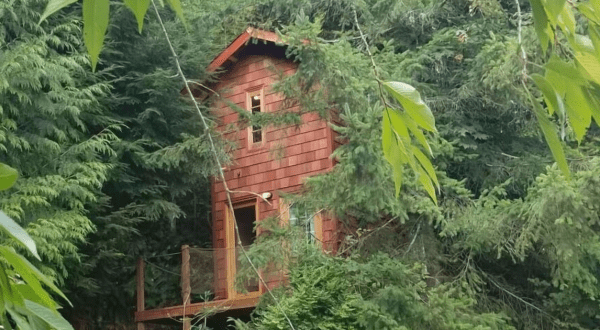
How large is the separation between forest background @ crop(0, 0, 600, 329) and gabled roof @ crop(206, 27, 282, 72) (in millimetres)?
256

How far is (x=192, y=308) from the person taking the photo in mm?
12492

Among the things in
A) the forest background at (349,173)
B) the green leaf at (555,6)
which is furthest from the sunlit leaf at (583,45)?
the forest background at (349,173)

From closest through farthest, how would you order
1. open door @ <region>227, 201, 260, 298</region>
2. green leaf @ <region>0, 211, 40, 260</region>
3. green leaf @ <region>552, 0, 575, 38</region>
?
1. green leaf @ <region>0, 211, 40, 260</region>
2. green leaf @ <region>552, 0, 575, 38</region>
3. open door @ <region>227, 201, 260, 298</region>

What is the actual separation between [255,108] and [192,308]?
3108 mm

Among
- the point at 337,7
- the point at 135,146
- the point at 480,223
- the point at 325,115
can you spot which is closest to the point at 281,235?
the point at 325,115

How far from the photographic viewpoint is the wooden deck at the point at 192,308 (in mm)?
12121

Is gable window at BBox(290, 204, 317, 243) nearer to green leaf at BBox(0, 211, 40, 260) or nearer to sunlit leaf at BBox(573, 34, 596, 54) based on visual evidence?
sunlit leaf at BBox(573, 34, 596, 54)

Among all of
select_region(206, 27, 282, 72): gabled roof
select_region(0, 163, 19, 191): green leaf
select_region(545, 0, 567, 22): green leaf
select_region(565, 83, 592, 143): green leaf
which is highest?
select_region(206, 27, 282, 72): gabled roof

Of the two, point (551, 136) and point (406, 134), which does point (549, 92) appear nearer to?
point (551, 136)

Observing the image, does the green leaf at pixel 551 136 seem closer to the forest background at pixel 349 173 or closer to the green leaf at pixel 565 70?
the green leaf at pixel 565 70

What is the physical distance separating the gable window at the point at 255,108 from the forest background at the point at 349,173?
0.79 metres

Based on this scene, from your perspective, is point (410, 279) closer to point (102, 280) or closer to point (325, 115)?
point (325, 115)

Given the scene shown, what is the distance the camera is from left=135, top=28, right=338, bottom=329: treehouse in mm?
12086

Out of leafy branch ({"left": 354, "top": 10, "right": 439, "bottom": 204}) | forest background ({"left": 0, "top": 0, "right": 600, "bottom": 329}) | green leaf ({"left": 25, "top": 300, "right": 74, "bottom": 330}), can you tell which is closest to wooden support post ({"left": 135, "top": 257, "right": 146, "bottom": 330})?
forest background ({"left": 0, "top": 0, "right": 600, "bottom": 329})
